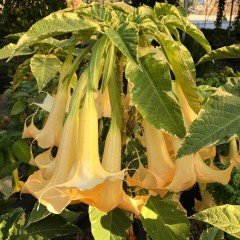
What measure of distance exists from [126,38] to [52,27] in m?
0.12

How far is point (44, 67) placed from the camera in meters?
1.17

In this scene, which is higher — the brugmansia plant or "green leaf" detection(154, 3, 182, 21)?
"green leaf" detection(154, 3, 182, 21)

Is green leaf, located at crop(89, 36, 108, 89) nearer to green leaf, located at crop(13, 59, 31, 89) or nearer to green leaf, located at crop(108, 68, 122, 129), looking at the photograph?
green leaf, located at crop(108, 68, 122, 129)

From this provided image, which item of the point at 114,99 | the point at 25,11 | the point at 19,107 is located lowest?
the point at 25,11

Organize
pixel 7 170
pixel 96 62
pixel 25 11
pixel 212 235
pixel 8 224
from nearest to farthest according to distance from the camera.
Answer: pixel 96 62 → pixel 212 235 → pixel 8 224 → pixel 7 170 → pixel 25 11

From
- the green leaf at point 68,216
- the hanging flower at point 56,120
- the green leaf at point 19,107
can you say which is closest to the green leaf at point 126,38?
the hanging flower at point 56,120

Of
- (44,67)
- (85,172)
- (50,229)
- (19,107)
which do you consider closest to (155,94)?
(85,172)

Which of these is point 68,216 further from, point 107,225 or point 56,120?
point 56,120

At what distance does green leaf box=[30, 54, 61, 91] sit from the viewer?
1.13 metres

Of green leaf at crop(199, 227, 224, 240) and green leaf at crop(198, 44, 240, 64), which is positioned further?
green leaf at crop(199, 227, 224, 240)

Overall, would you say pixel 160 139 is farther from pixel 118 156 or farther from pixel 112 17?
pixel 112 17

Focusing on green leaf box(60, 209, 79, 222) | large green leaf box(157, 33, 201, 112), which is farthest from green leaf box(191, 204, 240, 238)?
green leaf box(60, 209, 79, 222)

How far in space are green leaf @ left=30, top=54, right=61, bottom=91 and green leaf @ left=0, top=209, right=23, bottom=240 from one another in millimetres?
367

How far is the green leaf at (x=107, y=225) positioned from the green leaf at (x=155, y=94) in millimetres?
397
